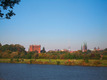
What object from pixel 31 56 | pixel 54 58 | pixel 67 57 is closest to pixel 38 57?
pixel 31 56

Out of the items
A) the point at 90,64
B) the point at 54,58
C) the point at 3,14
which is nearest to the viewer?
the point at 3,14

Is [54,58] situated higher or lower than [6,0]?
lower

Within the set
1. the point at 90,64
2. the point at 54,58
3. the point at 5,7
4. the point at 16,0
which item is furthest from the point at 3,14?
the point at 54,58

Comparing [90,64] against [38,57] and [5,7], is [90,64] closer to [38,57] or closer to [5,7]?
[38,57]

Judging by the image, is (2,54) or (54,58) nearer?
(54,58)

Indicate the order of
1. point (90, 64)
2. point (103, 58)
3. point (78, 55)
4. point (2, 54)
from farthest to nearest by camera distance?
point (2, 54), point (78, 55), point (103, 58), point (90, 64)

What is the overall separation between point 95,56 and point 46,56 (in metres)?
41.2

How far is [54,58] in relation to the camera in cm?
12206

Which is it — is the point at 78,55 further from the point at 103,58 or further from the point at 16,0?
the point at 16,0

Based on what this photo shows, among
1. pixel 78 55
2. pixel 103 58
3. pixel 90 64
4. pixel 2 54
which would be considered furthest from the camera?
pixel 2 54

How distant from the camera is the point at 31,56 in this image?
12756 centimetres

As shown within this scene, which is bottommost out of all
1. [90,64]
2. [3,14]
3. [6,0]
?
[90,64]

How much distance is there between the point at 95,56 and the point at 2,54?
82.0 meters

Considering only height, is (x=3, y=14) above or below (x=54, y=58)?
above
